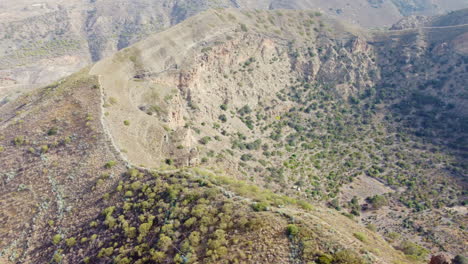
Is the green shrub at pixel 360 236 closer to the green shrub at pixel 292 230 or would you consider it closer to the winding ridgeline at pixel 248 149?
the winding ridgeline at pixel 248 149

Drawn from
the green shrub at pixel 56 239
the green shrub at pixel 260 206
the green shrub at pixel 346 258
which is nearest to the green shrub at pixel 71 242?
the green shrub at pixel 56 239

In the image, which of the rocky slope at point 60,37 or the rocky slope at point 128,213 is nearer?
the rocky slope at point 128,213

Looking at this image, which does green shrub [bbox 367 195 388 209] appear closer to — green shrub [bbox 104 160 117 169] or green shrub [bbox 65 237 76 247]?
green shrub [bbox 104 160 117 169]

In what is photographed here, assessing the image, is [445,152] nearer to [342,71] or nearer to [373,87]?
[373,87]

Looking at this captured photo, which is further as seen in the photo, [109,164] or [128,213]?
[109,164]

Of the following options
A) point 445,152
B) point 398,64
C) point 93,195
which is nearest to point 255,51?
point 398,64

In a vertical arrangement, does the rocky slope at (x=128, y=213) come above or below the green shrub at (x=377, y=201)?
A: above

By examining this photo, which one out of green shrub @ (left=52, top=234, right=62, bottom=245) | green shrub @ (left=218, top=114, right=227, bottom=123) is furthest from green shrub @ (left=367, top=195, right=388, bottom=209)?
green shrub @ (left=52, top=234, right=62, bottom=245)

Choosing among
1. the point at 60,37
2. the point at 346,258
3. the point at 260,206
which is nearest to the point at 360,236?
the point at 346,258

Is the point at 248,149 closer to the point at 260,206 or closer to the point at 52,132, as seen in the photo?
the point at 52,132
